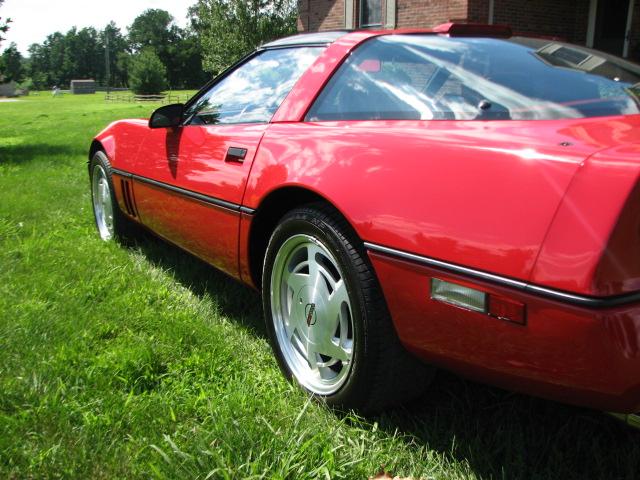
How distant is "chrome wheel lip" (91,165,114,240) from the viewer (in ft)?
14.8

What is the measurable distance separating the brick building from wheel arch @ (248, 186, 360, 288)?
10.5m

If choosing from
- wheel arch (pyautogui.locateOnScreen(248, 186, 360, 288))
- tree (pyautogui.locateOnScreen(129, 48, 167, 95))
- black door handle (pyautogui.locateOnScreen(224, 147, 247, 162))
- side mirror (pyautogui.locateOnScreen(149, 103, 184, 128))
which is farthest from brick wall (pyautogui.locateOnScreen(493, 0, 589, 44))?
tree (pyautogui.locateOnScreen(129, 48, 167, 95))

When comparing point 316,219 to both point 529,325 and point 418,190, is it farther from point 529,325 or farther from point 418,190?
point 529,325

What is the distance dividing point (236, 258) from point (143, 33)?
124143 mm

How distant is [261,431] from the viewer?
203 cm

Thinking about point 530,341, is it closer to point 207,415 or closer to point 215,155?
point 207,415

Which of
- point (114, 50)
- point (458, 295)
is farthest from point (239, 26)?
point (114, 50)

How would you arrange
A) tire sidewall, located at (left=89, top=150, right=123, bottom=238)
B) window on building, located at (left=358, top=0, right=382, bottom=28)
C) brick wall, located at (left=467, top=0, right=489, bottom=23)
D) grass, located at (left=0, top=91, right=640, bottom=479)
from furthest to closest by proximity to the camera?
window on building, located at (left=358, top=0, right=382, bottom=28) → brick wall, located at (left=467, top=0, right=489, bottom=23) → tire sidewall, located at (left=89, top=150, right=123, bottom=238) → grass, located at (left=0, top=91, right=640, bottom=479)

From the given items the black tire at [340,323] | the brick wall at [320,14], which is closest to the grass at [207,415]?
the black tire at [340,323]

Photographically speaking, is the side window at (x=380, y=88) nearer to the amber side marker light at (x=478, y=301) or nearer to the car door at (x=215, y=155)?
the car door at (x=215, y=155)

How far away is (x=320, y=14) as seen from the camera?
645 inches

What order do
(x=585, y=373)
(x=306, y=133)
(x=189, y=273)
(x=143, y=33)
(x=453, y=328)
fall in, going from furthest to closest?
(x=143, y=33)
(x=189, y=273)
(x=306, y=133)
(x=453, y=328)
(x=585, y=373)

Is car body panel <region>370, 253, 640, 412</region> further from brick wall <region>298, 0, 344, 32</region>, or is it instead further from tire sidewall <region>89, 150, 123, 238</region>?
brick wall <region>298, 0, 344, 32</region>


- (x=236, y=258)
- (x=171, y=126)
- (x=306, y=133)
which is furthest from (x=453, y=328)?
(x=171, y=126)
